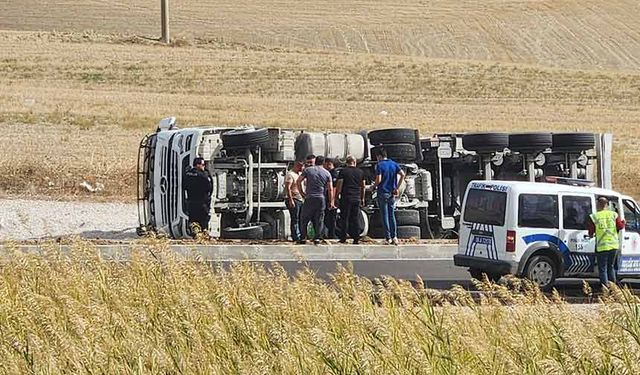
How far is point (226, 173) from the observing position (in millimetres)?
18688

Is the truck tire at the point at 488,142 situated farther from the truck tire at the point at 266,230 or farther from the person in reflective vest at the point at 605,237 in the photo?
the person in reflective vest at the point at 605,237

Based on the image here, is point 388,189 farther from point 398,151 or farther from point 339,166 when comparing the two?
point 339,166

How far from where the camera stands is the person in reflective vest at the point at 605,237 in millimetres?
14602

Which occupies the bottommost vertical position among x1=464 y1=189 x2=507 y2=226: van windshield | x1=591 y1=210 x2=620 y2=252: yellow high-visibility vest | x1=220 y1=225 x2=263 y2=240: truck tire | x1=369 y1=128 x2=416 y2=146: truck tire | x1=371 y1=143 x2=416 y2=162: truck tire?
x1=220 y1=225 x2=263 y2=240: truck tire

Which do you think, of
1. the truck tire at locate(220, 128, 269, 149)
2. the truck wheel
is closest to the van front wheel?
the truck wheel

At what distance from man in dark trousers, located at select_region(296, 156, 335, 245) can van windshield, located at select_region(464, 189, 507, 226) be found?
3059 mm

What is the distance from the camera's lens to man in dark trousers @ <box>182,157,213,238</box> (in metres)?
17.8

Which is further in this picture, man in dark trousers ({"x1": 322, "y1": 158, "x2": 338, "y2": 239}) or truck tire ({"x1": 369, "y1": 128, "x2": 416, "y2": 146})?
truck tire ({"x1": 369, "y1": 128, "x2": 416, "y2": 146})

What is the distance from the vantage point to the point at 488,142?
19.8 meters

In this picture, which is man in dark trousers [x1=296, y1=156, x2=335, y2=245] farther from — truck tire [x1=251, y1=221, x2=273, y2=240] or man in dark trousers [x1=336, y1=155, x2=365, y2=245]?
truck tire [x1=251, y1=221, x2=273, y2=240]

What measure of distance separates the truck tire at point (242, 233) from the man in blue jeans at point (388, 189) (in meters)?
2.03

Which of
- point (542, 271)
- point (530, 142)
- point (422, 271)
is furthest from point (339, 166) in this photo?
point (542, 271)

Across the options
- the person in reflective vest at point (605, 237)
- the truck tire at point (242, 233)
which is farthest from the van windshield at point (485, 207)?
the truck tire at point (242, 233)

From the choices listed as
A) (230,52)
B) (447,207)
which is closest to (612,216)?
(447,207)
